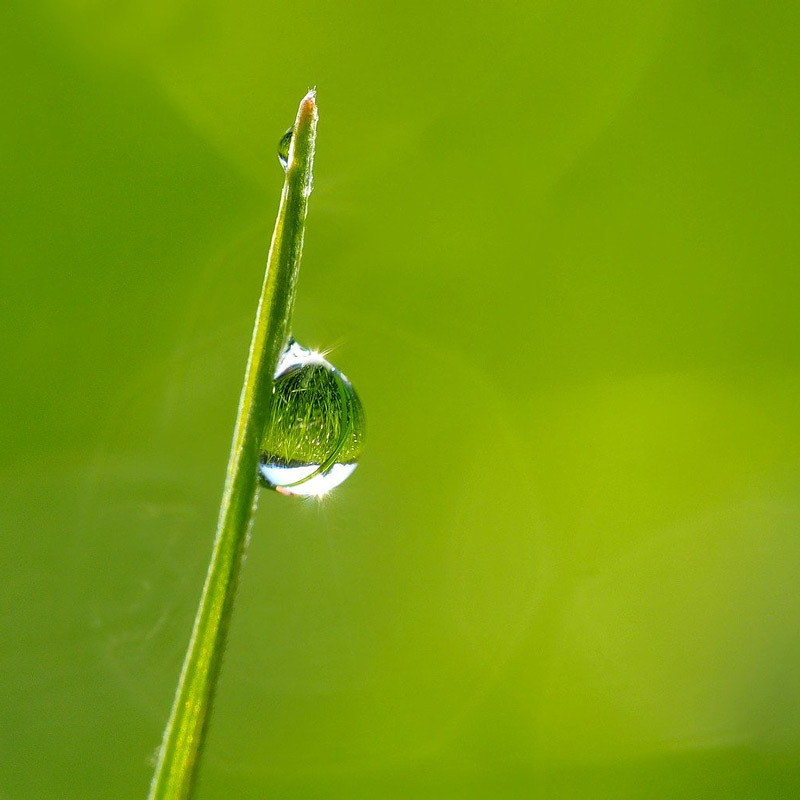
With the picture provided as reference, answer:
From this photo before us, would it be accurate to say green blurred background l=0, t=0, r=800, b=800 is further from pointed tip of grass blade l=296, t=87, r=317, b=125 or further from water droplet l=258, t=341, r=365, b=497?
pointed tip of grass blade l=296, t=87, r=317, b=125

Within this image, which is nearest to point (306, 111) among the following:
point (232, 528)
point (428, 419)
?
point (232, 528)

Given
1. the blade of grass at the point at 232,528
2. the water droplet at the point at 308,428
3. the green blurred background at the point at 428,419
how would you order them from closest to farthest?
the blade of grass at the point at 232,528
the water droplet at the point at 308,428
the green blurred background at the point at 428,419

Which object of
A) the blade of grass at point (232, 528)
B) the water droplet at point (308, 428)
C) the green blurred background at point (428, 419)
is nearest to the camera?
the blade of grass at point (232, 528)

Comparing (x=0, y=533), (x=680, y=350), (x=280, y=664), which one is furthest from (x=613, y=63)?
(x=0, y=533)

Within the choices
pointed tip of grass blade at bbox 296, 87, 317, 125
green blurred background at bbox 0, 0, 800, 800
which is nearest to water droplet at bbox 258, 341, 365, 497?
pointed tip of grass blade at bbox 296, 87, 317, 125

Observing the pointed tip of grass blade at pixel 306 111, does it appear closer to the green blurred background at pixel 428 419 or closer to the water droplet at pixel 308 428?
the water droplet at pixel 308 428

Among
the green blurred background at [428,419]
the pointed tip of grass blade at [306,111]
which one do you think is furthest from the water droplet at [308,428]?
the green blurred background at [428,419]

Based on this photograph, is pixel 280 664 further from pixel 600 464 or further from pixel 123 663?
pixel 600 464

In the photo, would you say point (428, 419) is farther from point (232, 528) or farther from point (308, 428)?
point (232, 528)
